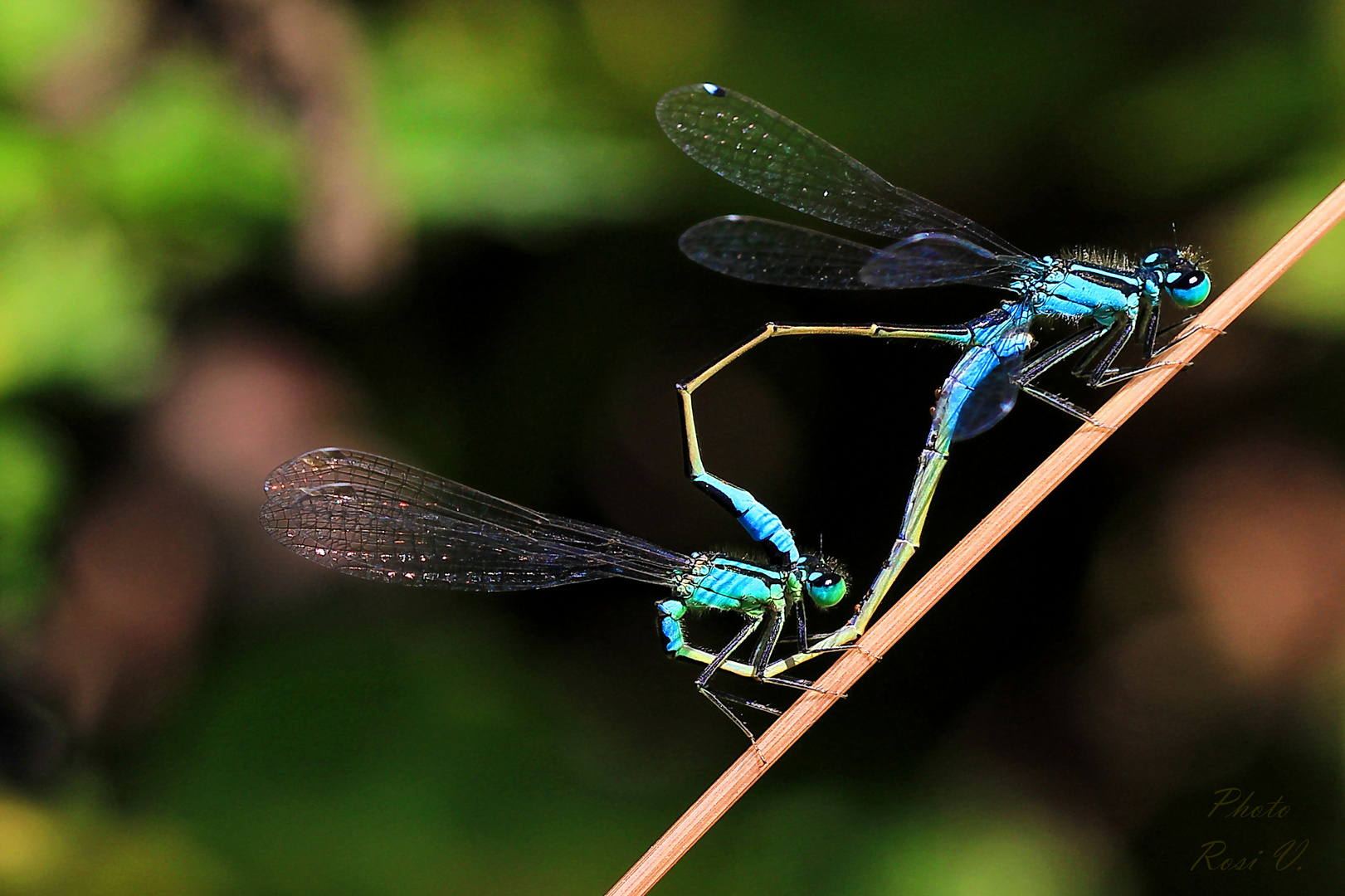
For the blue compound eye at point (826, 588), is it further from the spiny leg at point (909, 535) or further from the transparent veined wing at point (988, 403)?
the transparent veined wing at point (988, 403)

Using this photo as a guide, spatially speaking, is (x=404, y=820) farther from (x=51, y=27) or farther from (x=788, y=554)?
(x=51, y=27)

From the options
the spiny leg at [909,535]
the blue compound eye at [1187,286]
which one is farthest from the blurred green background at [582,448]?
the blue compound eye at [1187,286]

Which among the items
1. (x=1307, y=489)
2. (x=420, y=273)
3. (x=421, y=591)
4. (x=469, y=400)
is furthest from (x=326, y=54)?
(x=1307, y=489)

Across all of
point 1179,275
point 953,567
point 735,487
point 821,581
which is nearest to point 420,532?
point 735,487

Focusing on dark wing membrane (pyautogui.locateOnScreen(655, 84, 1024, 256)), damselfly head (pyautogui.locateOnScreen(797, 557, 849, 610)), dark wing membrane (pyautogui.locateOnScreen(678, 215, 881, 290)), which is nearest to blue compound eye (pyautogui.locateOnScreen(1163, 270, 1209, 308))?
dark wing membrane (pyautogui.locateOnScreen(655, 84, 1024, 256))

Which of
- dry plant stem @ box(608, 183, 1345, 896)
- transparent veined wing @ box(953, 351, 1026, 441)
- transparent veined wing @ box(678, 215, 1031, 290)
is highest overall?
transparent veined wing @ box(678, 215, 1031, 290)

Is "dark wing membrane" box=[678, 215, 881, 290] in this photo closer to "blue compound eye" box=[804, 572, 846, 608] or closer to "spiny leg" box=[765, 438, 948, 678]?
"spiny leg" box=[765, 438, 948, 678]

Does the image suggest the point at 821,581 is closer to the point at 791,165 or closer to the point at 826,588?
the point at 826,588
